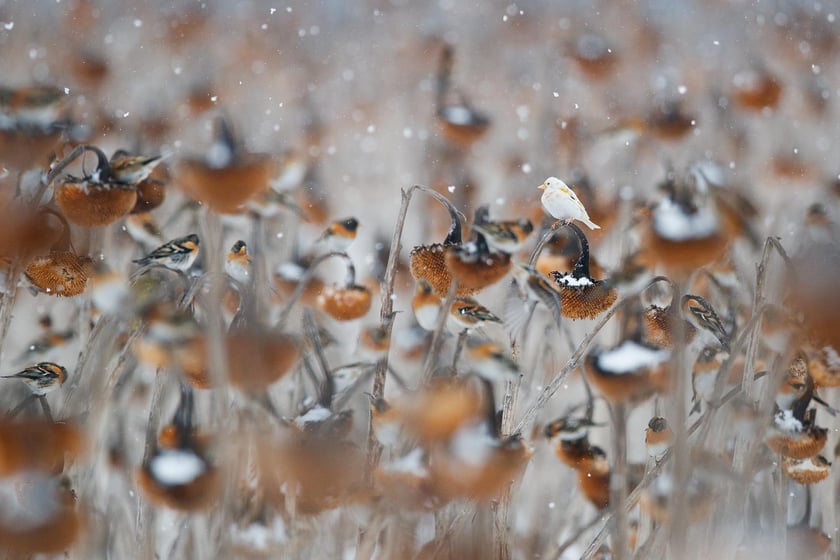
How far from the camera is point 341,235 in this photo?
0.82 metres

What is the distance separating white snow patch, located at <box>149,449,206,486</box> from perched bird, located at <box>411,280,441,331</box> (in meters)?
0.24

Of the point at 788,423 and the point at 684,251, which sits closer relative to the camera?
the point at 684,251

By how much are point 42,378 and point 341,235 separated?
0.33 m


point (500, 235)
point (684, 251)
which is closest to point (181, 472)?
point (500, 235)

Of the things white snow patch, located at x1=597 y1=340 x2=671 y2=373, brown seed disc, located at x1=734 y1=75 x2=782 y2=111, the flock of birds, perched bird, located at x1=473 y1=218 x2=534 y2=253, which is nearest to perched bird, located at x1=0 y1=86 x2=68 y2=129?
the flock of birds

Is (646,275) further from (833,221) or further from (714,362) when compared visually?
(833,221)

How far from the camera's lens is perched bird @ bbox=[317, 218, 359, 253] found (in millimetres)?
814

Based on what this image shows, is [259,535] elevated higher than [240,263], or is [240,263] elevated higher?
[240,263]

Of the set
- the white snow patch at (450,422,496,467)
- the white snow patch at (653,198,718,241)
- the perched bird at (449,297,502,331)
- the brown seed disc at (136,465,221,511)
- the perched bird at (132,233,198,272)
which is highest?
the white snow patch at (653,198,718,241)

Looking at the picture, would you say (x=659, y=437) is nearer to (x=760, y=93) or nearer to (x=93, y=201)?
(x=93, y=201)

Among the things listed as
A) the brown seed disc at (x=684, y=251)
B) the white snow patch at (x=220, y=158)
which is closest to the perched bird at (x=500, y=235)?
the brown seed disc at (x=684, y=251)

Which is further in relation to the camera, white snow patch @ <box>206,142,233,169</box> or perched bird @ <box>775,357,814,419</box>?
perched bird @ <box>775,357,814,419</box>

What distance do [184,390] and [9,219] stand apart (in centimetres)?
23

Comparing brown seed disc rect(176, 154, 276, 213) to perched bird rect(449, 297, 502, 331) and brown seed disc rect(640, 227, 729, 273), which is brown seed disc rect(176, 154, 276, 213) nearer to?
perched bird rect(449, 297, 502, 331)
